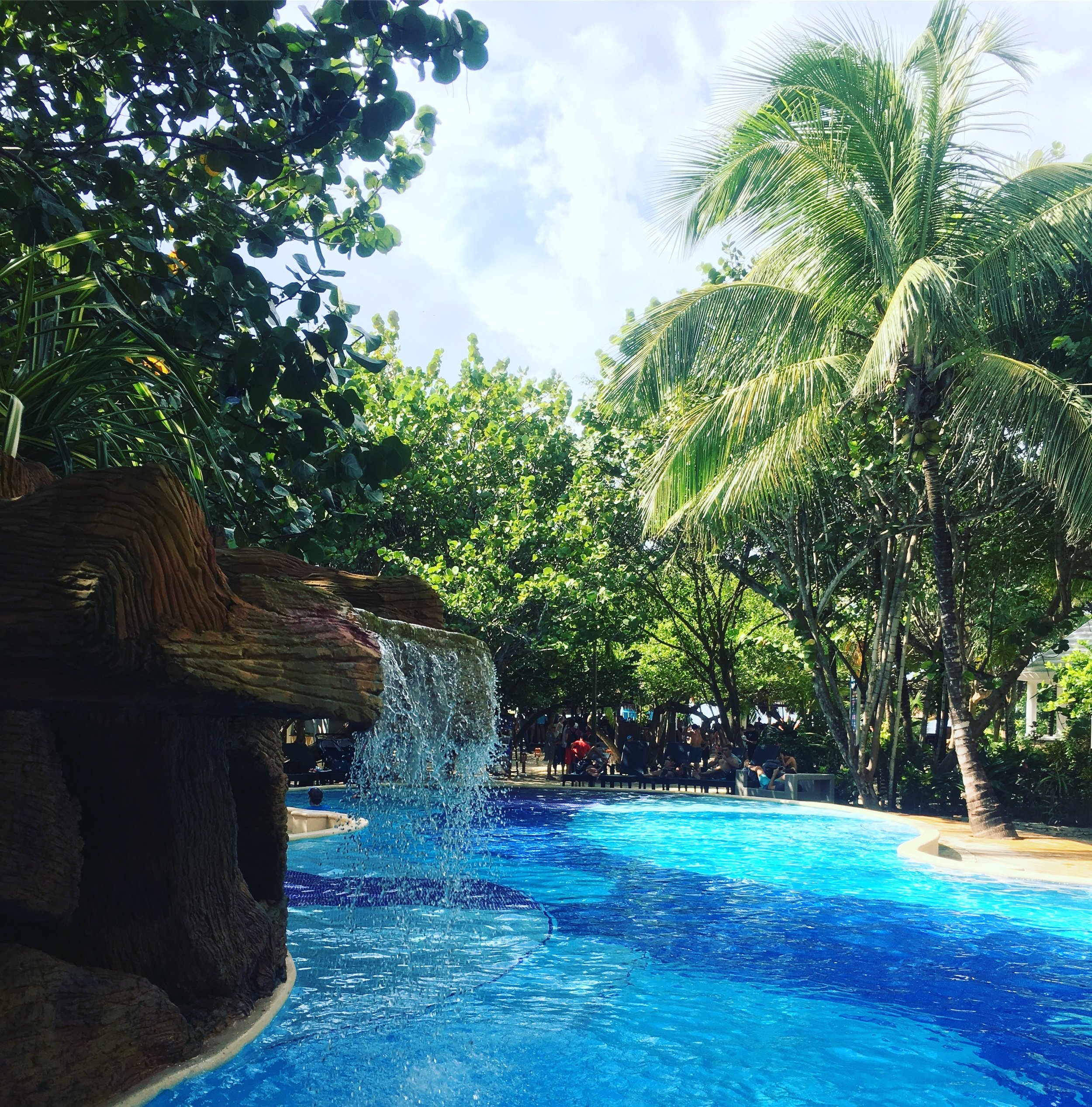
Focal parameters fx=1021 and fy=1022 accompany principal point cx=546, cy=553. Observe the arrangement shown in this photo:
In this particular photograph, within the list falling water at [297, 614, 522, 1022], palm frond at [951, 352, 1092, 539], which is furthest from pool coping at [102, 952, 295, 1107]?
palm frond at [951, 352, 1092, 539]

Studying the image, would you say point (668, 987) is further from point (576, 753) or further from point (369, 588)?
point (576, 753)

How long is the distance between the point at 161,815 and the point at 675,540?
1899cm

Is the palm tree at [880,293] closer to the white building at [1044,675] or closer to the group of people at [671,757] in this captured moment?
the group of people at [671,757]

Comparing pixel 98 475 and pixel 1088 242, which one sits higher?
pixel 1088 242

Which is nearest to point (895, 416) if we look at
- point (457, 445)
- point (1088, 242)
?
point (1088, 242)

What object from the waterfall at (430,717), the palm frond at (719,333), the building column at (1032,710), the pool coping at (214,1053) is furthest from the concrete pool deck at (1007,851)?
the building column at (1032,710)

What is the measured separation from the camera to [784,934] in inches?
378

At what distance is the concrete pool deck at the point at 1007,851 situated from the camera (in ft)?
40.0

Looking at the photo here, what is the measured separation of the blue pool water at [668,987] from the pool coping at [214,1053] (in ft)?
0.22

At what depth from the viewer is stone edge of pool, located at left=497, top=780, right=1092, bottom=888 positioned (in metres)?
12.1

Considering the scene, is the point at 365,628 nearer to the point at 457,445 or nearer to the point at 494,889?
the point at 494,889

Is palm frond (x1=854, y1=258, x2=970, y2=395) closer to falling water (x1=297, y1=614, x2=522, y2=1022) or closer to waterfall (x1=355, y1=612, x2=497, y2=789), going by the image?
falling water (x1=297, y1=614, x2=522, y2=1022)

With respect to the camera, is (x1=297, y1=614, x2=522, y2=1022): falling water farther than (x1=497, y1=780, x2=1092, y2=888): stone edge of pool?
No

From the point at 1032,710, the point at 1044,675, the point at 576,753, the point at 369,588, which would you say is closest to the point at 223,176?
the point at 369,588
